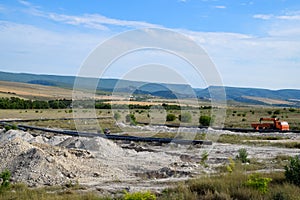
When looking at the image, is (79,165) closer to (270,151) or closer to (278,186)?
(278,186)

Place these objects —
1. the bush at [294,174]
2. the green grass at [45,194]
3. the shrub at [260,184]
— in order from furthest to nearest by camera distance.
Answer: the bush at [294,174], the green grass at [45,194], the shrub at [260,184]

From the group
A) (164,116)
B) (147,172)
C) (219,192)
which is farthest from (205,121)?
(219,192)

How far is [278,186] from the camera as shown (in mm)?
11797

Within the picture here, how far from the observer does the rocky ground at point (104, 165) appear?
1574cm

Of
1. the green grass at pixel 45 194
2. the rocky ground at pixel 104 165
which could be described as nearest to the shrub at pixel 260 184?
the rocky ground at pixel 104 165

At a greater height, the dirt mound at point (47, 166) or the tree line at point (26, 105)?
the dirt mound at point (47, 166)

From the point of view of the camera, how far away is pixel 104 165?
19.6 meters

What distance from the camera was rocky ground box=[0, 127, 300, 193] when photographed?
51.6 ft

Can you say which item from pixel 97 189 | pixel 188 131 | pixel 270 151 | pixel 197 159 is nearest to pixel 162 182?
pixel 97 189

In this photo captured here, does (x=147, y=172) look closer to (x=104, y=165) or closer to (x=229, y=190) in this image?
(x=104, y=165)

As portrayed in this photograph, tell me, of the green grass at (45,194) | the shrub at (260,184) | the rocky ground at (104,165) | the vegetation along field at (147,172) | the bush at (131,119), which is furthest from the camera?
the bush at (131,119)

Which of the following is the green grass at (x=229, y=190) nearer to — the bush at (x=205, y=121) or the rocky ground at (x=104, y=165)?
the rocky ground at (x=104, y=165)

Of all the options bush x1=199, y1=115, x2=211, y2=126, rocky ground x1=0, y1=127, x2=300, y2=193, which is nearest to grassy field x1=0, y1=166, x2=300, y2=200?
rocky ground x1=0, y1=127, x2=300, y2=193

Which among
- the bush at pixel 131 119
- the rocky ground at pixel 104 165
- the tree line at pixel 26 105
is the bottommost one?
the tree line at pixel 26 105
